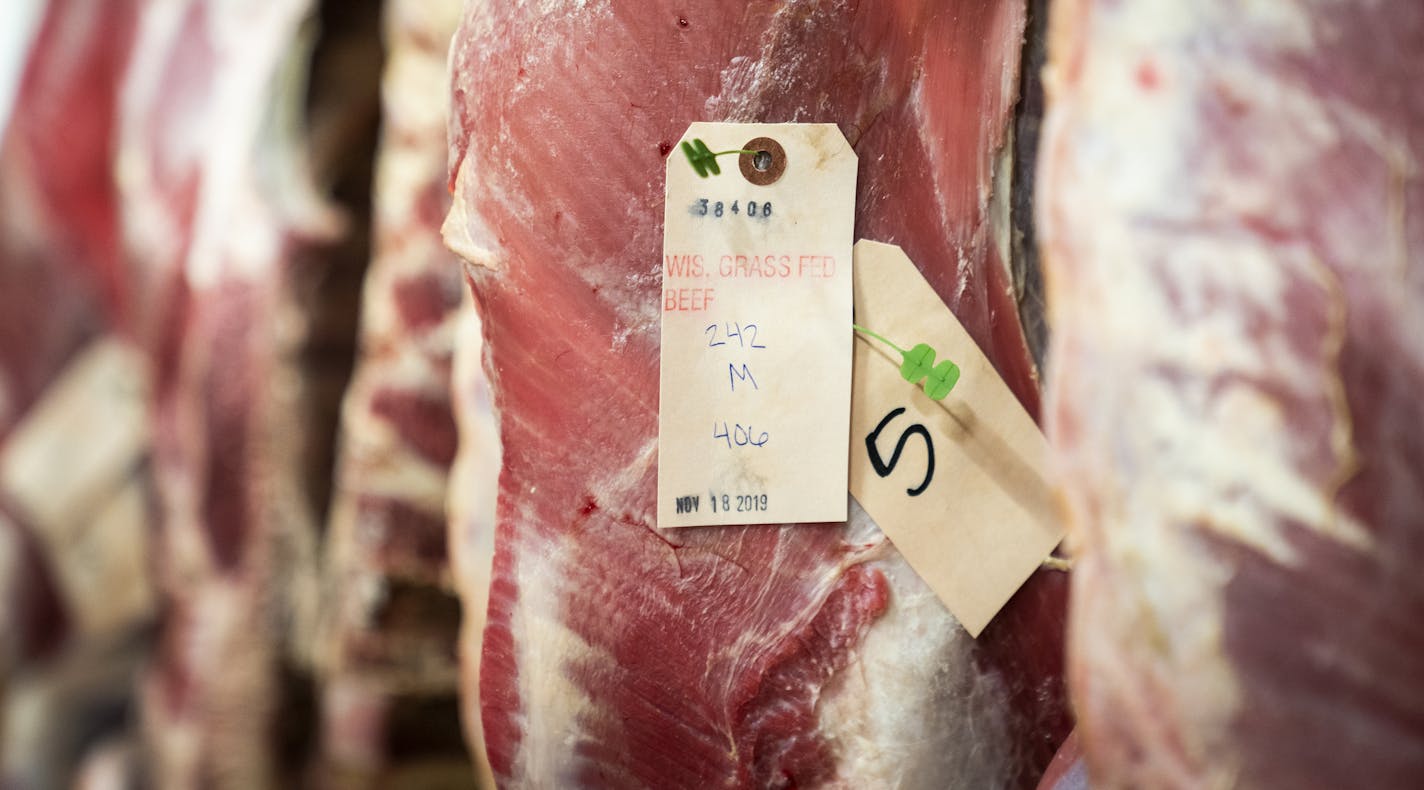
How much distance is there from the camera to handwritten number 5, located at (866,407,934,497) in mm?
730

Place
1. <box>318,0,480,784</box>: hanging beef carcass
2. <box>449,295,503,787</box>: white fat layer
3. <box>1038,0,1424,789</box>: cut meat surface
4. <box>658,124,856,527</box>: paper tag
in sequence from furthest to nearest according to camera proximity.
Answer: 1. <box>318,0,480,784</box>: hanging beef carcass
2. <box>449,295,503,787</box>: white fat layer
3. <box>658,124,856,527</box>: paper tag
4. <box>1038,0,1424,789</box>: cut meat surface

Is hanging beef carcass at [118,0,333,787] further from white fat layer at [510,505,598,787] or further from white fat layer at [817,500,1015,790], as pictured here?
white fat layer at [817,500,1015,790]

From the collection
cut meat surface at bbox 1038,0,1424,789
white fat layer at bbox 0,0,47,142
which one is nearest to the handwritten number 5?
cut meat surface at bbox 1038,0,1424,789

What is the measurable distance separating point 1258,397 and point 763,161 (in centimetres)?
29

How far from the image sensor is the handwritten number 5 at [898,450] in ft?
2.39

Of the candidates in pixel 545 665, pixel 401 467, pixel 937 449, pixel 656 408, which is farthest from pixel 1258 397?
pixel 401 467

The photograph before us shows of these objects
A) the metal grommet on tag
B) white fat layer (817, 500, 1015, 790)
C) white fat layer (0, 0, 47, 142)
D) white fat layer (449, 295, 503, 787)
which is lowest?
white fat layer (817, 500, 1015, 790)

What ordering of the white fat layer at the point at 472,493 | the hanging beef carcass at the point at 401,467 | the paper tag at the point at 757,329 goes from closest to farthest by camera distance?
the paper tag at the point at 757,329 → the white fat layer at the point at 472,493 → the hanging beef carcass at the point at 401,467

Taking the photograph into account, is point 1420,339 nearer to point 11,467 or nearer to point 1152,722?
point 1152,722

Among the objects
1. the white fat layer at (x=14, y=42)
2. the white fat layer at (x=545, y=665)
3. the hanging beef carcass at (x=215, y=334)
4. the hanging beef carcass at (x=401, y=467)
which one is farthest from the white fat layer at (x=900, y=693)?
the white fat layer at (x=14, y=42)

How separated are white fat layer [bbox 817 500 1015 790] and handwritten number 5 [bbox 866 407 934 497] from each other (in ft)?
0.09

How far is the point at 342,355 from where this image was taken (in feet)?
5.59

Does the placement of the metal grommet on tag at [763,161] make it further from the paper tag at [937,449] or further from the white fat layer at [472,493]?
the white fat layer at [472,493]

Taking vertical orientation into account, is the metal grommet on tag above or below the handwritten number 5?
above
